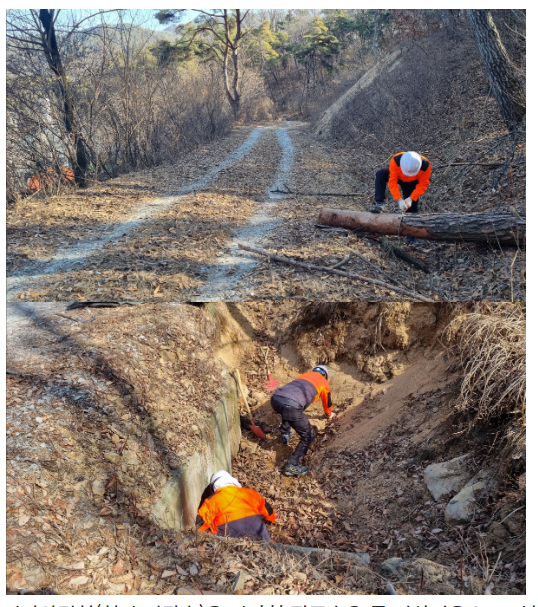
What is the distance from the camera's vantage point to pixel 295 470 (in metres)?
6.36

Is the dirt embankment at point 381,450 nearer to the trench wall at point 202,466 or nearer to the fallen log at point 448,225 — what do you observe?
the trench wall at point 202,466

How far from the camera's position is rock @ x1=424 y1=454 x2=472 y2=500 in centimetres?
440

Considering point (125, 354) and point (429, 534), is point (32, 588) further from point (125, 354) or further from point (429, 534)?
point (429, 534)

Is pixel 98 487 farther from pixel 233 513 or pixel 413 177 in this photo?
pixel 413 177

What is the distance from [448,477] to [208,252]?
4731mm

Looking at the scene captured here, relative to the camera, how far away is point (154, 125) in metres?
16.0

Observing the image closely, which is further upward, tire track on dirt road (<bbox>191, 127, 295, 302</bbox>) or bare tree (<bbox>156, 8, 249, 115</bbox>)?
bare tree (<bbox>156, 8, 249, 115</bbox>)

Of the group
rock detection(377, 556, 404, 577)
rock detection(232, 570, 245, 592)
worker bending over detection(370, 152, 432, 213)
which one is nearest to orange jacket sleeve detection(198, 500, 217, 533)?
rock detection(232, 570, 245, 592)

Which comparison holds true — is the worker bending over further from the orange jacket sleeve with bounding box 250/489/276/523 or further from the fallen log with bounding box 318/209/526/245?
the orange jacket sleeve with bounding box 250/489/276/523

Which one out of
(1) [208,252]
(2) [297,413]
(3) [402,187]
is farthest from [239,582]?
(3) [402,187]

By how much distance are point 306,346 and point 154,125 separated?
11.9 m

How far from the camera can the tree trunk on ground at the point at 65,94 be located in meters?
10.5

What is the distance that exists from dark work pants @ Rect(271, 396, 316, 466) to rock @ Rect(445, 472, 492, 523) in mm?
2716

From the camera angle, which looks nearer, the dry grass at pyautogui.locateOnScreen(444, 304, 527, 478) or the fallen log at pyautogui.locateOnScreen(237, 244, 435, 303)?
the dry grass at pyautogui.locateOnScreen(444, 304, 527, 478)
